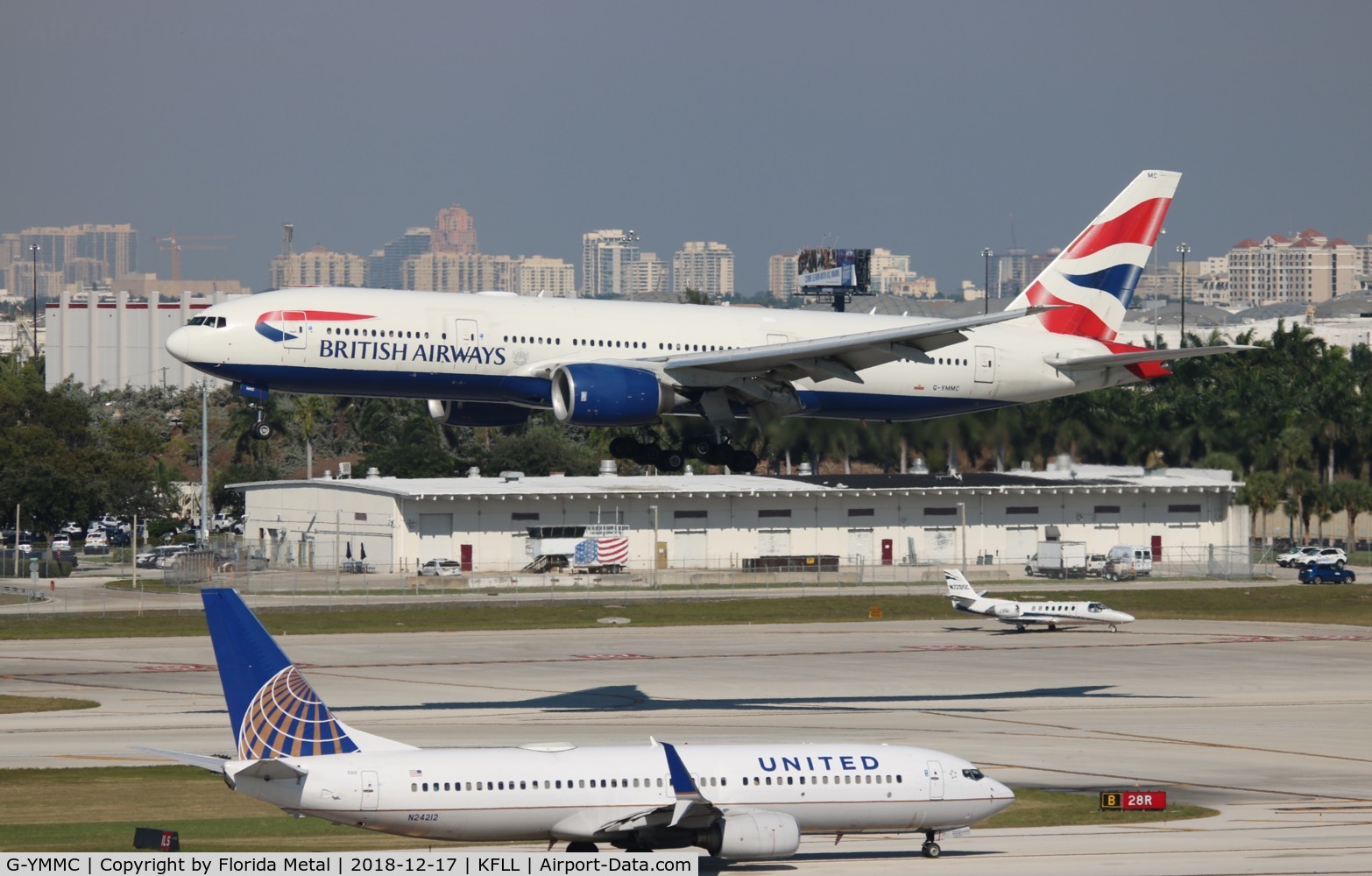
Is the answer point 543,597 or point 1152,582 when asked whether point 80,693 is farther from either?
point 1152,582

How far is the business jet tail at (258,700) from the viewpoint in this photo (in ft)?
132

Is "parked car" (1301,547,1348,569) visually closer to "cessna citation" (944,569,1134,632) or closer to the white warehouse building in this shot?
the white warehouse building

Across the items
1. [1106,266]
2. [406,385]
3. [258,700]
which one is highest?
[1106,266]

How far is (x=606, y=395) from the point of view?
5625cm

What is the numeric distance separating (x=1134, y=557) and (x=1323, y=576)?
11617mm

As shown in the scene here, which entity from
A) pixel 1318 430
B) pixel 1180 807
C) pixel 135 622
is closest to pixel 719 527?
pixel 135 622

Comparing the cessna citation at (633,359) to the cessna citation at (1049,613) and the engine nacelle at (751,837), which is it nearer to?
the engine nacelle at (751,837)

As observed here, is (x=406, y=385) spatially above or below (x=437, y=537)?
above

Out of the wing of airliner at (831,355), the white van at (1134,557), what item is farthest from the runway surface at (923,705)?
the white van at (1134,557)

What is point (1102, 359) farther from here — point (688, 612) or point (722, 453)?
point (688, 612)

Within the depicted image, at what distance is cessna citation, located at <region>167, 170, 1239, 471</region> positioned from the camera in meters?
55.8

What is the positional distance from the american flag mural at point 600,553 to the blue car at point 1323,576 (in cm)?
4233

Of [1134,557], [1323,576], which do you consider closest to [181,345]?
[1134,557]
